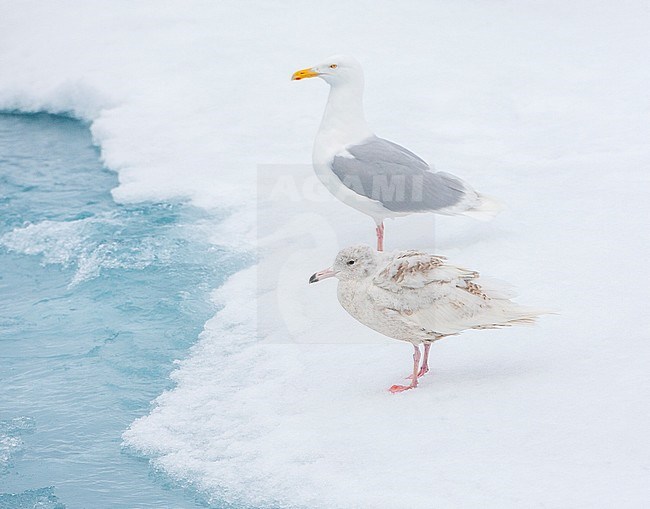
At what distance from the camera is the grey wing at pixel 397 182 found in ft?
18.9

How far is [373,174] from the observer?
19.1 ft

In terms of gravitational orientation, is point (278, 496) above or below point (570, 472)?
below

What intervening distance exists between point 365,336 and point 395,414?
901mm

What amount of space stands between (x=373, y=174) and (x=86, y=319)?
2037mm

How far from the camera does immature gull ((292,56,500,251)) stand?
18.9 feet

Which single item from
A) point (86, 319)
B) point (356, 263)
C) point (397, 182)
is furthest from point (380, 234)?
point (86, 319)

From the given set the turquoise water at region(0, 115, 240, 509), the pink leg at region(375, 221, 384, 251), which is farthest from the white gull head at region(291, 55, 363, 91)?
the turquoise water at region(0, 115, 240, 509)

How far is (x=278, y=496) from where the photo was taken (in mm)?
3889

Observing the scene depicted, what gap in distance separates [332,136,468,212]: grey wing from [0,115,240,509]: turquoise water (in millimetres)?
1029

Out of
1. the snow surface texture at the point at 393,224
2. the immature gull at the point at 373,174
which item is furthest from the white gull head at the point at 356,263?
the immature gull at the point at 373,174

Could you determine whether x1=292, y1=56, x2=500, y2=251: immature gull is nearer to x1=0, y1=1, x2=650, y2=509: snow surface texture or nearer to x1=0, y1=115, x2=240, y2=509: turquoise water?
x1=0, y1=1, x2=650, y2=509: snow surface texture

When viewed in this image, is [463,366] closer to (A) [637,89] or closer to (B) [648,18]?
(A) [637,89]

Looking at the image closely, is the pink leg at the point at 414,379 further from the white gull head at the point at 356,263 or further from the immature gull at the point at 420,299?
the white gull head at the point at 356,263

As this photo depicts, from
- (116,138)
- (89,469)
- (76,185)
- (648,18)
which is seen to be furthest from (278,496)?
(648,18)
